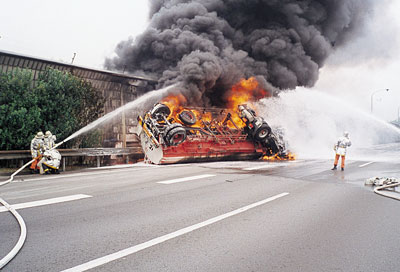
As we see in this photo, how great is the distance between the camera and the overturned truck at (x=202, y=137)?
12375mm

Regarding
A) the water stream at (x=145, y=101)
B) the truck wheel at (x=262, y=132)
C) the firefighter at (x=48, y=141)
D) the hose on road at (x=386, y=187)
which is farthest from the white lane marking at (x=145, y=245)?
the water stream at (x=145, y=101)

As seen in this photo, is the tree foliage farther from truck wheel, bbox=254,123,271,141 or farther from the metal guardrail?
truck wheel, bbox=254,123,271,141

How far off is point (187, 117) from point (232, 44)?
35.3 feet

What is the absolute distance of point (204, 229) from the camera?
395 cm

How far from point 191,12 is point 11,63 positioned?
12.3 metres

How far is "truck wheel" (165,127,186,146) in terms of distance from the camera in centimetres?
1194

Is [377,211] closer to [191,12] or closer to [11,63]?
[11,63]

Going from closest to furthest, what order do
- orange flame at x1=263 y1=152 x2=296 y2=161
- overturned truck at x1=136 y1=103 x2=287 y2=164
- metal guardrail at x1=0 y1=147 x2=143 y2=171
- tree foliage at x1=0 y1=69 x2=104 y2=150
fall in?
metal guardrail at x1=0 y1=147 x2=143 y2=171, tree foliage at x1=0 y1=69 x2=104 y2=150, overturned truck at x1=136 y1=103 x2=287 y2=164, orange flame at x1=263 y1=152 x2=296 y2=161

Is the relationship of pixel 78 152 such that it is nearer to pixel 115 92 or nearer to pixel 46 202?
pixel 115 92

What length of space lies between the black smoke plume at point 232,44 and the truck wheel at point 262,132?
14.6 ft

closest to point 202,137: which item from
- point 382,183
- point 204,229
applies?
point 382,183

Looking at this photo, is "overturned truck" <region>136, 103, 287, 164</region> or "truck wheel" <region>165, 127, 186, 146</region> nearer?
"truck wheel" <region>165, 127, 186, 146</region>

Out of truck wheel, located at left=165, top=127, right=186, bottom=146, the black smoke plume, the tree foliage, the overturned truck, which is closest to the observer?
the tree foliage

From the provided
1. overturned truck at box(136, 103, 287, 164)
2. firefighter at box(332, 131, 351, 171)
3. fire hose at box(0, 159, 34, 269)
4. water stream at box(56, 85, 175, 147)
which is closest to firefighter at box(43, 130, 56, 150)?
overturned truck at box(136, 103, 287, 164)
